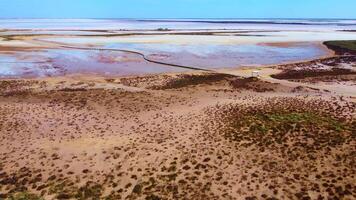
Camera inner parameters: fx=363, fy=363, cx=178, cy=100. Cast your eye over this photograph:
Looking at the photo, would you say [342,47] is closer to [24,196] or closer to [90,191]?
[90,191]

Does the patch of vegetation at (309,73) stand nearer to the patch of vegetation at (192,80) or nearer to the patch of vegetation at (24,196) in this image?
the patch of vegetation at (192,80)

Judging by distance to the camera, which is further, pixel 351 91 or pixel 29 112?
pixel 351 91

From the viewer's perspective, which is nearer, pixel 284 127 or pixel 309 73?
pixel 284 127

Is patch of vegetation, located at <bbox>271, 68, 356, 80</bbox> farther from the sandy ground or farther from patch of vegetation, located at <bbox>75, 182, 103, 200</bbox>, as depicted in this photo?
patch of vegetation, located at <bbox>75, 182, 103, 200</bbox>

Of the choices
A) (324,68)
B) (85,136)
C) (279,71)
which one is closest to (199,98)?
(85,136)

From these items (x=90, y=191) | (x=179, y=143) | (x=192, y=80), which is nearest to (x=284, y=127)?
(x=179, y=143)

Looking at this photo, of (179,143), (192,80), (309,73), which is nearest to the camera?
(179,143)

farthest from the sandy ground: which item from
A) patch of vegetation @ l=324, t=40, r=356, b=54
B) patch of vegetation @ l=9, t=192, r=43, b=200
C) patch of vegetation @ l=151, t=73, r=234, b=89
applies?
patch of vegetation @ l=324, t=40, r=356, b=54

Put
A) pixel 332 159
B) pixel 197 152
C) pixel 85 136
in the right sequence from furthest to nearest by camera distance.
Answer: pixel 85 136
pixel 197 152
pixel 332 159

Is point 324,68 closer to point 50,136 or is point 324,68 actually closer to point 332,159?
point 332,159

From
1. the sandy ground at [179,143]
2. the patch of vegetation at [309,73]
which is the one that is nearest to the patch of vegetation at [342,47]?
the patch of vegetation at [309,73]
